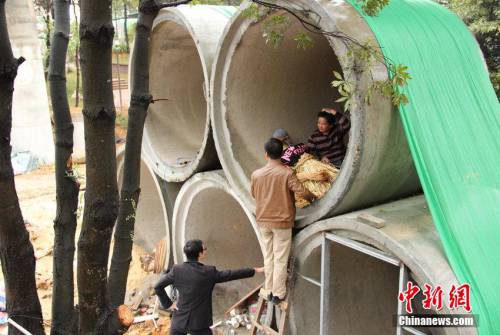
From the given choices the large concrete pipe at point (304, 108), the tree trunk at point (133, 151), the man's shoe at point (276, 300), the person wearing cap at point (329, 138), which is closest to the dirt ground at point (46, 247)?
the tree trunk at point (133, 151)

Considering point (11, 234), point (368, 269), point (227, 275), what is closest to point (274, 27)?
point (227, 275)

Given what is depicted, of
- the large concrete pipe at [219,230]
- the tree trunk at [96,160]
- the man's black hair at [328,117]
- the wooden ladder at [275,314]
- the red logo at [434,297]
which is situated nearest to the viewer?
the tree trunk at [96,160]

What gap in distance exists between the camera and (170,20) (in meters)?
6.03

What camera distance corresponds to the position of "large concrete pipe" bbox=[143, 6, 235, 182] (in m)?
5.74

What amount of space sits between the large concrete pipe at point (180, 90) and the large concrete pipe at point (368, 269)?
1.95 metres

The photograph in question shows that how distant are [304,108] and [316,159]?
167 centimetres

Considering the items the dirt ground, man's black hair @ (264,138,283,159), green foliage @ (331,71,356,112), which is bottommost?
the dirt ground

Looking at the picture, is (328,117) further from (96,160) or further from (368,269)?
(96,160)

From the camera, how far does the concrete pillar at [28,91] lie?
13234 mm

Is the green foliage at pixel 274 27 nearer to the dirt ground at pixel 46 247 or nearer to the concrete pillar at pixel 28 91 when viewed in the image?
the dirt ground at pixel 46 247

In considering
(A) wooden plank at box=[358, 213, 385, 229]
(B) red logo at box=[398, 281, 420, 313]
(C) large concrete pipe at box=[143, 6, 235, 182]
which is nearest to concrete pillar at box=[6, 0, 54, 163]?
(C) large concrete pipe at box=[143, 6, 235, 182]

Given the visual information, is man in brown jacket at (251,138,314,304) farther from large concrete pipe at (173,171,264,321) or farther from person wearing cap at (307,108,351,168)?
large concrete pipe at (173,171,264,321)

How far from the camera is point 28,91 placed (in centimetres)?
1391

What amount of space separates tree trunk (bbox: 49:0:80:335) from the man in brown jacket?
1.66 meters
